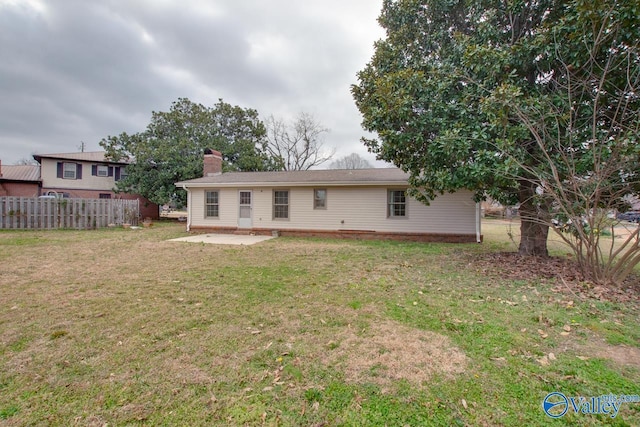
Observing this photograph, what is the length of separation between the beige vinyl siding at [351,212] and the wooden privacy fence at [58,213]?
5267mm

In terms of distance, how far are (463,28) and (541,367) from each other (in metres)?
7.91

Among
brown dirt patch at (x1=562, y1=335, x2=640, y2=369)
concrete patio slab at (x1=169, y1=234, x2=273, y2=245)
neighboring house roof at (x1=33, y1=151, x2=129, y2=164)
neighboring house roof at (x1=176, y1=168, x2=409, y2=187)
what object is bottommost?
brown dirt patch at (x1=562, y1=335, x2=640, y2=369)

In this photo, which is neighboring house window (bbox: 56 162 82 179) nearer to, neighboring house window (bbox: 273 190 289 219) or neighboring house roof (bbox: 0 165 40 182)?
neighboring house roof (bbox: 0 165 40 182)

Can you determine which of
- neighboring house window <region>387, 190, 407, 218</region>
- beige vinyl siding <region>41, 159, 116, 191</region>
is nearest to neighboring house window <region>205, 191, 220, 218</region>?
neighboring house window <region>387, 190, 407, 218</region>

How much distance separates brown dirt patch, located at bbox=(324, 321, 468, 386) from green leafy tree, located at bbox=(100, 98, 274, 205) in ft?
60.6

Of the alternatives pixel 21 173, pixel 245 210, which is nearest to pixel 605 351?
pixel 245 210

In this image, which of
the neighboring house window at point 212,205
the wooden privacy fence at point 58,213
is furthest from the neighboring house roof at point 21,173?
the neighboring house window at point 212,205

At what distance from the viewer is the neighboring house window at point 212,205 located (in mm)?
13273

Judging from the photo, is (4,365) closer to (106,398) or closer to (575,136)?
(106,398)

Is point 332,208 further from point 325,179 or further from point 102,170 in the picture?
point 102,170

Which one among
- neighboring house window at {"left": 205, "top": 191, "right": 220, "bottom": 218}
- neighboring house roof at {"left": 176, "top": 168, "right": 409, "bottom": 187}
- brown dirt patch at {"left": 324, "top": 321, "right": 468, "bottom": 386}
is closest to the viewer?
brown dirt patch at {"left": 324, "top": 321, "right": 468, "bottom": 386}

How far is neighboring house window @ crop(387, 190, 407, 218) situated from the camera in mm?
11216

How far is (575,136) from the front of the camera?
5379 millimetres

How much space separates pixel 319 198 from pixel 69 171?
20.7 metres
